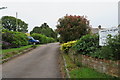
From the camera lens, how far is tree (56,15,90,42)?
858 inches

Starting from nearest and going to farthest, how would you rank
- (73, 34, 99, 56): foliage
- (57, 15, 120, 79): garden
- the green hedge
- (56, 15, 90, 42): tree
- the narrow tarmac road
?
(57, 15, 120, 79): garden < the green hedge < the narrow tarmac road < (73, 34, 99, 56): foliage < (56, 15, 90, 42): tree

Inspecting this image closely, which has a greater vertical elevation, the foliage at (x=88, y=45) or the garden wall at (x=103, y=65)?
the foliage at (x=88, y=45)

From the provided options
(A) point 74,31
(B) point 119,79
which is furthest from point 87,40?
(A) point 74,31

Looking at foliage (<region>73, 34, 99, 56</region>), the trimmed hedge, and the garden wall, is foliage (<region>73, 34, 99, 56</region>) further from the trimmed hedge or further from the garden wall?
the garden wall

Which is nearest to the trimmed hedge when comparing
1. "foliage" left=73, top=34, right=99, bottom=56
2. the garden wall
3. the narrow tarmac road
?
"foliage" left=73, top=34, right=99, bottom=56

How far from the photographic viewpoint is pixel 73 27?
71.0 ft

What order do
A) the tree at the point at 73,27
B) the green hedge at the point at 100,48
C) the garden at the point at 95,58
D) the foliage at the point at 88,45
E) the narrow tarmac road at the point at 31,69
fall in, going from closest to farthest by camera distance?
the garden at the point at 95,58, the green hedge at the point at 100,48, the narrow tarmac road at the point at 31,69, the foliage at the point at 88,45, the tree at the point at 73,27

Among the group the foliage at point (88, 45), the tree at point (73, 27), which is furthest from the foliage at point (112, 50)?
the tree at point (73, 27)

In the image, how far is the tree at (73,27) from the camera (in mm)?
21797

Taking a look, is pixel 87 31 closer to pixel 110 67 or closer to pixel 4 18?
pixel 110 67

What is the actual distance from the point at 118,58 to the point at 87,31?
15.6m

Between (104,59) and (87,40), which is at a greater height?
(87,40)

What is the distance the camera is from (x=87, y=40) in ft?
35.8

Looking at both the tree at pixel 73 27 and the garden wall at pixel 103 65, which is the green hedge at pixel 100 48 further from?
the tree at pixel 73 27
